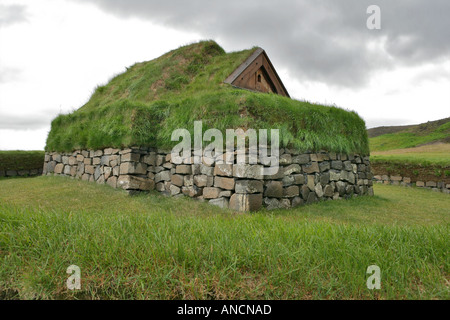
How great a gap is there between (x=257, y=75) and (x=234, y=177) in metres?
6.98

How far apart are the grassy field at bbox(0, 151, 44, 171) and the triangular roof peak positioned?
12.6 meters

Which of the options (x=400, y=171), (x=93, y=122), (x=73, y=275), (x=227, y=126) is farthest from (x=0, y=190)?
(x=400, y=171)

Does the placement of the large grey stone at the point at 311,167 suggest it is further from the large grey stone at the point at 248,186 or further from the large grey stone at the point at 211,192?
the large grey stone at the point at 211,192

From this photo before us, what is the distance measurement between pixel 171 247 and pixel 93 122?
873 centimetres

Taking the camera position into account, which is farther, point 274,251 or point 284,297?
point 274,251

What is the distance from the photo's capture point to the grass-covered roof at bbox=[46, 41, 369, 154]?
7535 millimetres

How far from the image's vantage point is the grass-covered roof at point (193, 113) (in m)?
7.54

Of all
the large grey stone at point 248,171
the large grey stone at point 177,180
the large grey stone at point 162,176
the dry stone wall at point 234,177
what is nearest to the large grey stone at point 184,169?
the dry stone wall at point 234,177

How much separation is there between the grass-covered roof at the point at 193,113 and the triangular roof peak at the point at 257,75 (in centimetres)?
29

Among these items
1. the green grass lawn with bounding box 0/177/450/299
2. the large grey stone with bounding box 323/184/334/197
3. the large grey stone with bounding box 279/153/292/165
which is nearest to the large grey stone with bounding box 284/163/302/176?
the large grey stone with bounding box 279/153/292/165

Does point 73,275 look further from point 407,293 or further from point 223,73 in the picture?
point 223,73

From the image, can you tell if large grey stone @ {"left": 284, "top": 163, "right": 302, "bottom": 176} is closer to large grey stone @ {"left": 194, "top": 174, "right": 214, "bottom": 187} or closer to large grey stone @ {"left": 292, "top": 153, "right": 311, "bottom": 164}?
large grey stone @ {"left": 292, "top": 153, "right": 311, "bottom": 164}

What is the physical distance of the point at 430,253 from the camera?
2988 millimetres

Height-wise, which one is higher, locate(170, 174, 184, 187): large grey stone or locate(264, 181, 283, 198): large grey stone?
locate(170, 174, 184, 187): large grey stone
